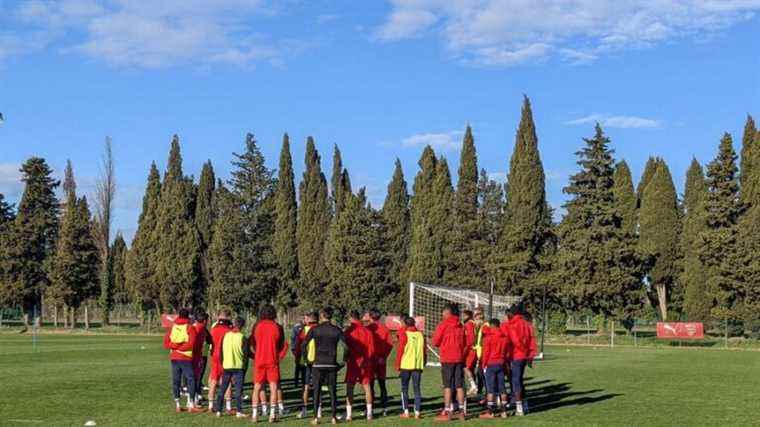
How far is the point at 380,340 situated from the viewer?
1612 cm

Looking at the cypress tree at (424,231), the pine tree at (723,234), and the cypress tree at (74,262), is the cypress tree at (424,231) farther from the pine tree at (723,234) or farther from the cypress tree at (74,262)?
the cypress tree at (74,262)

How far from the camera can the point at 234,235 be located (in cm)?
6544

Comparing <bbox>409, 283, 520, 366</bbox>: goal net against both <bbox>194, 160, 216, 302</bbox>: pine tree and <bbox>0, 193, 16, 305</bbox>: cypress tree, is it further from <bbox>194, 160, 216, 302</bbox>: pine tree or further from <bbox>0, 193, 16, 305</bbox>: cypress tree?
<bbox>0, 193, 16, 305</bbox>: cypress tree

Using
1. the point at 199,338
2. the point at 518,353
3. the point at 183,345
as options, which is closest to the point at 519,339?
the point at 518,353

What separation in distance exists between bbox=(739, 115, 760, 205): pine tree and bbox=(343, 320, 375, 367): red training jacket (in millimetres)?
46367

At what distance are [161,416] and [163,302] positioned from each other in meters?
55.2

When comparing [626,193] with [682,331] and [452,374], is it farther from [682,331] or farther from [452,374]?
[452,374]

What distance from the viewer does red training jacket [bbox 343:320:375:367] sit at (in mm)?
15118

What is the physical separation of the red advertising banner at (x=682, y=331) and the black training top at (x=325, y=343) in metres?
41.2

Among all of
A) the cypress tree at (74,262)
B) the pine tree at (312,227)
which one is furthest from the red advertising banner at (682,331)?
the cypress tree at (74,262)

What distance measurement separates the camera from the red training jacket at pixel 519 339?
53.7ft

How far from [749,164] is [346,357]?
175ft

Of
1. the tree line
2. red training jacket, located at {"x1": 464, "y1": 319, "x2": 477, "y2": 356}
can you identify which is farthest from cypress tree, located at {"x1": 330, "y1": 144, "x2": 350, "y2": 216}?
red training jacket, located at {"x1": 464, "y1": 319, "x2": 477, "y2": 356}

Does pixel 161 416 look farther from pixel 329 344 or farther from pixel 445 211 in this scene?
pixel 445 211
